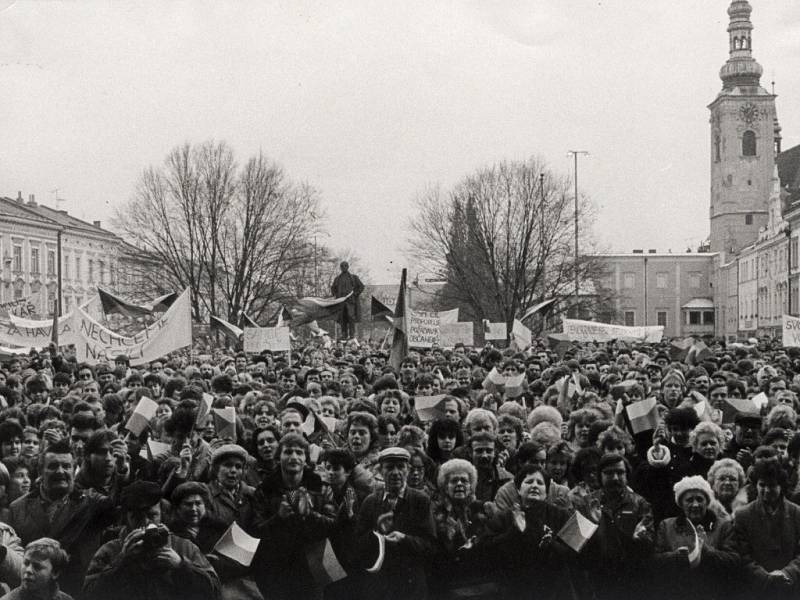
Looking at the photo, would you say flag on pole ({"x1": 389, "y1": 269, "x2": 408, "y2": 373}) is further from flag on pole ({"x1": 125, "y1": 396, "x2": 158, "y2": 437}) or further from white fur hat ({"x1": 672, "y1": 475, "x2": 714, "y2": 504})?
white fur hat ({"x1": 672, "y1": 475, "x2": 714, "y2": 504})

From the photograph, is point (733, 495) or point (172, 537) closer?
point (172, 537)

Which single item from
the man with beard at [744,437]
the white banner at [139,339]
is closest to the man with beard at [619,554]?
the man with beard at [744,437]

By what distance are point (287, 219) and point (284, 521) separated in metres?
46.4

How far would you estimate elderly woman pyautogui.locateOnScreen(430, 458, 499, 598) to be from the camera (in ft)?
21.7

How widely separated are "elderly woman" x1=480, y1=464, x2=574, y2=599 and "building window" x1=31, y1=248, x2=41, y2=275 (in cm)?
7110

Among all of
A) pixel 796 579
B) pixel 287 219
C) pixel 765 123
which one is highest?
pixel 765 123

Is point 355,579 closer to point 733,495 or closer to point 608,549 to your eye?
point 608,549

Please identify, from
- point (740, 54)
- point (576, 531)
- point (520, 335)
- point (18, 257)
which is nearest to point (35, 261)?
point (18, 257)

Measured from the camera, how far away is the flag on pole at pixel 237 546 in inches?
239

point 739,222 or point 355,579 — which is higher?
point 739,222

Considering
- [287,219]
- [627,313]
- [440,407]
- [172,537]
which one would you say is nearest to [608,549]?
[172,537]

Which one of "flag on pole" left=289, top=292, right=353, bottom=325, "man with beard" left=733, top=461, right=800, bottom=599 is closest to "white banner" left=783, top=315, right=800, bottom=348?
"flag on pole" left=289, top=292, right=353, bottom=325

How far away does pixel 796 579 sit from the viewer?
21.9 feet

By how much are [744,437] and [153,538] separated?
17.8 ft
